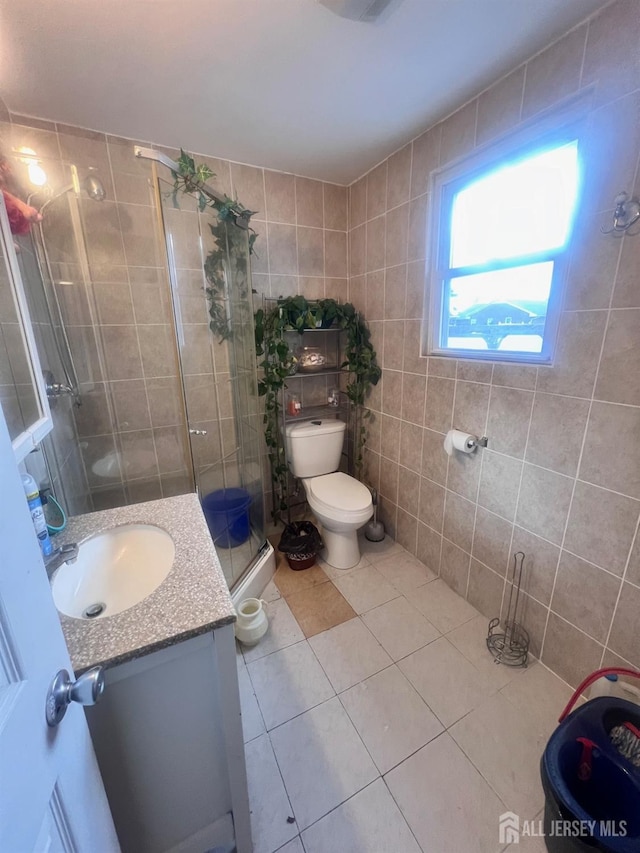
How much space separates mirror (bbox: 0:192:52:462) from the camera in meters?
0.90

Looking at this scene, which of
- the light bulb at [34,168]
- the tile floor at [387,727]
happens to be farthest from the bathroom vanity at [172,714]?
the light bulb at [34,168]

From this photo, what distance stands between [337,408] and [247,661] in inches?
62.0

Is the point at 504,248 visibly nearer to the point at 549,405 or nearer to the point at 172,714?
the point at 549,405

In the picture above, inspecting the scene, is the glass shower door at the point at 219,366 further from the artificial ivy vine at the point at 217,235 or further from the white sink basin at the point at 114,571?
the white sink basin at the point at 114,571

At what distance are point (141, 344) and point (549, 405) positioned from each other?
1922 millimetres

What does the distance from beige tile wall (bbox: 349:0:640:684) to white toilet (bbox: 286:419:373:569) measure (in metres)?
0.38

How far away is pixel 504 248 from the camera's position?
1484mm

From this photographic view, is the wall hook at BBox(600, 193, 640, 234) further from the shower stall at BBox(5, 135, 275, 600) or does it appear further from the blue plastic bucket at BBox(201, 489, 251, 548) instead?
the blue plastic bucket at BBox(201, 489, 251, 548)

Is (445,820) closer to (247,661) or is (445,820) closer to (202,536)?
(247,661)

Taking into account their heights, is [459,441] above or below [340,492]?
above

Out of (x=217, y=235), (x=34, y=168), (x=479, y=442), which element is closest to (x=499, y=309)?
(x=479, y=442)

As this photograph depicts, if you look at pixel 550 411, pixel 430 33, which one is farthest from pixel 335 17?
pixel 550 411

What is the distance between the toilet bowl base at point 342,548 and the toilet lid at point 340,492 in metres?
0.20

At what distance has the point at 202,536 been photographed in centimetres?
106
